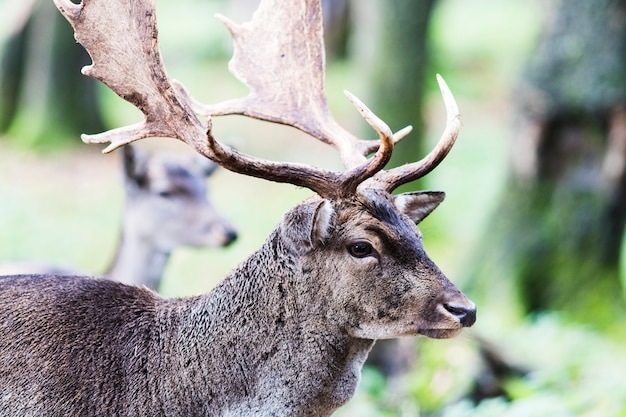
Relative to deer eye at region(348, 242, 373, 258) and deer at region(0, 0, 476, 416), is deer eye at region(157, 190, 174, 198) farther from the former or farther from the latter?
deer eye at region(348, 242, 373, 258)

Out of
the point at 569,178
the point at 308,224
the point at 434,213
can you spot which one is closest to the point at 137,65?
the point at 308,224

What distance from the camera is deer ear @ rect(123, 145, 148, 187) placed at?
8.32 metres

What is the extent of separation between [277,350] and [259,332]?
0.34 ft

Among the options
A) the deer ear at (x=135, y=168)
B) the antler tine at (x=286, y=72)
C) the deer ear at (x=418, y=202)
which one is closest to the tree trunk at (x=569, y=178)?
the deer ear at (x=135, y=168)

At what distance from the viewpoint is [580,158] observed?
9242 mm

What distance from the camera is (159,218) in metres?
8.41

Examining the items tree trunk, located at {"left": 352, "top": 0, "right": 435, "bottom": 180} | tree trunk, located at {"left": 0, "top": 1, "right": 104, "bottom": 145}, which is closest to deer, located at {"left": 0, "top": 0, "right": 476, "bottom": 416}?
tree trunk, located at {"left": 352, "top": 0, "right": 435, "bottom": 180}

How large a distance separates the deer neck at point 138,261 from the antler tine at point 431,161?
3972mm

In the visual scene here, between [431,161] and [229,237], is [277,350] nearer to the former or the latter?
[431,161]

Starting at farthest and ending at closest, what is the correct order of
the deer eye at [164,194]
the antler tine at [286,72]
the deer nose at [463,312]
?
the deer eye at [164,194], the antler tine at [286,72], the deer nose at [463,312]

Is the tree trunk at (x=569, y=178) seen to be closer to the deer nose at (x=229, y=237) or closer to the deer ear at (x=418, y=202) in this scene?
the deer nose at (x=229, y=237)

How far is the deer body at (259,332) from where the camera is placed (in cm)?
409

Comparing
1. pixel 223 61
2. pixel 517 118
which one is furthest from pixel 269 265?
pixel 223 61

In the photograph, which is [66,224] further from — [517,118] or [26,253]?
[517,118]
